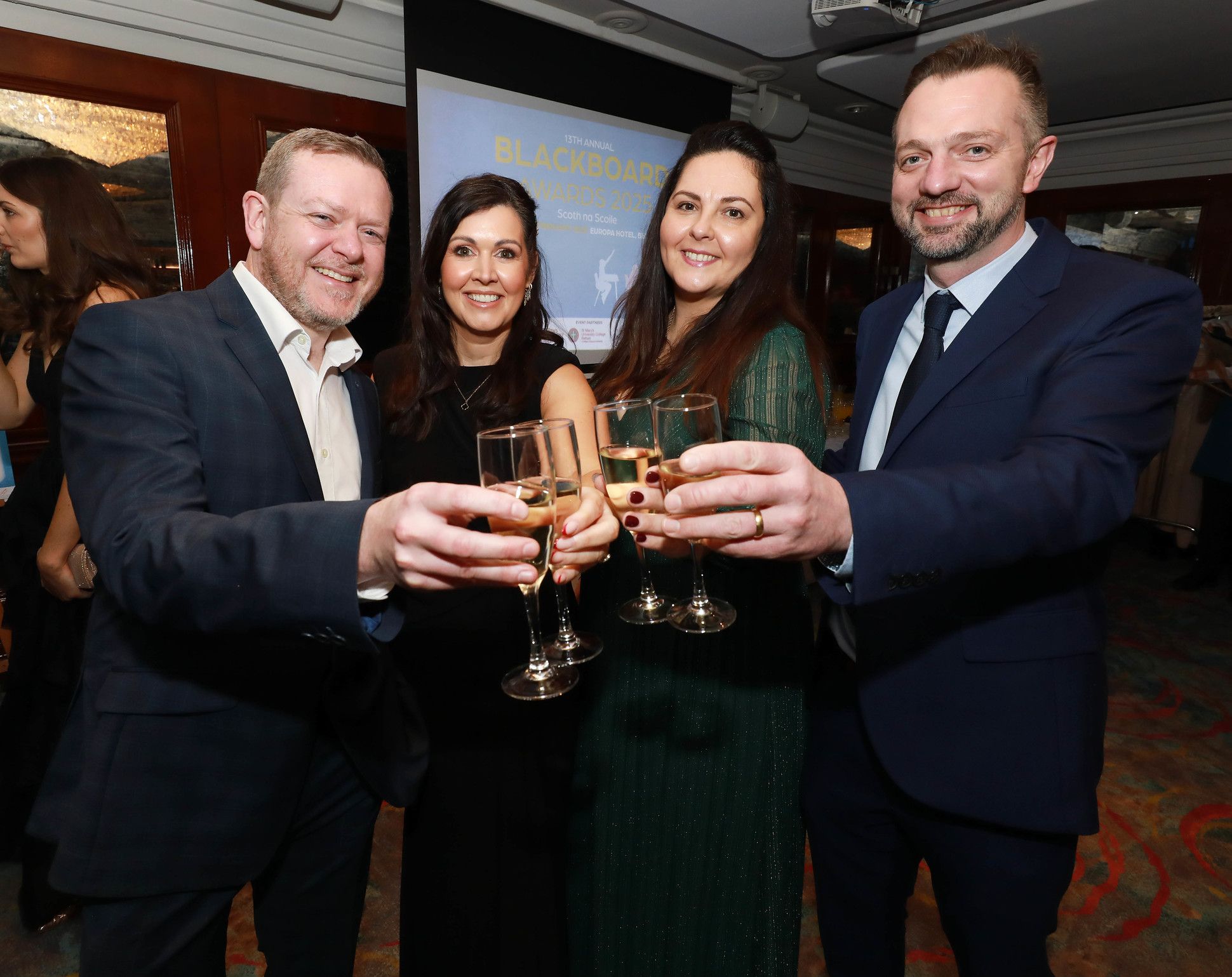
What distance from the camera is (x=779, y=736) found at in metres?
1.65

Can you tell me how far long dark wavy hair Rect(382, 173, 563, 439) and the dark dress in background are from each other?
3.43 feet

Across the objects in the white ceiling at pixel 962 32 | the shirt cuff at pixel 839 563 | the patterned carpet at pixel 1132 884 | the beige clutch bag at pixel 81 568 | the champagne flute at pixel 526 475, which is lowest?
the patterned carpet at pixel 1132 884

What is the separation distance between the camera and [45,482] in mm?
2203

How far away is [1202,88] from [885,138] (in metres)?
2.53

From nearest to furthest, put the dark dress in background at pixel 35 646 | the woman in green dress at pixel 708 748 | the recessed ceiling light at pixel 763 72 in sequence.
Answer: the woman in green dress at pixel 708 748, the dark dress in background at pixel 35 646, the recessed ceiling light at pixel 763 72

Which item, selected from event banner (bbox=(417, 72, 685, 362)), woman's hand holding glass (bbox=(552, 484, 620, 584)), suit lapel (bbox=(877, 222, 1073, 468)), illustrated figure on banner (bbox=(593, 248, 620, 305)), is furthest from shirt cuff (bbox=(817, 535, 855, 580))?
illustrated figure on banner (bbox=(593, 248, 620, 305))

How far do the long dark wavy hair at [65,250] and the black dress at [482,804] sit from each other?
1356 mm

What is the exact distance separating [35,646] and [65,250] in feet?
3.96

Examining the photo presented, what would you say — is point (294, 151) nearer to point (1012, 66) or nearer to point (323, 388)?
point (323, 388)

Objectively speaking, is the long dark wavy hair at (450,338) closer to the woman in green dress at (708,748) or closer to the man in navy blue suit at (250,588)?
the man in navy blue suit at (250,588)

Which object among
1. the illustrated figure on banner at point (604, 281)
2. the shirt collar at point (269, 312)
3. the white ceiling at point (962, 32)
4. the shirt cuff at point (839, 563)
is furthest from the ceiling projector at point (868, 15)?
the shirt cuff at point (839, 563)

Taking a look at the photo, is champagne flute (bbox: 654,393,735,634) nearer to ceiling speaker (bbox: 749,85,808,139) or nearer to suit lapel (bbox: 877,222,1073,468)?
suit lapel (bbox: 877,222,1073,468)

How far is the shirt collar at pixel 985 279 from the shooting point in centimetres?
149

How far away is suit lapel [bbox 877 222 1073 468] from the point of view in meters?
1.35
